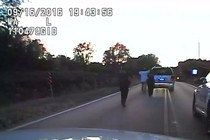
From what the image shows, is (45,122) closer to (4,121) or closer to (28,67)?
(4,121)

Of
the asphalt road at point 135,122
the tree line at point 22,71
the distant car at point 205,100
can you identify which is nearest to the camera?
the distant car at point 205,100

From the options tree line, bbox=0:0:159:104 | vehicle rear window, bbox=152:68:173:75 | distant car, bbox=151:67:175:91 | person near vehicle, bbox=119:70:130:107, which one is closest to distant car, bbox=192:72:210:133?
person near vehicle, bbox=119:70:130:107

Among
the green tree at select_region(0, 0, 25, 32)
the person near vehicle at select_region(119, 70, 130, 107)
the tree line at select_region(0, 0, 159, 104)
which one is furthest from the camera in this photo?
the green tree at select_region(0, 0, 25, 32)

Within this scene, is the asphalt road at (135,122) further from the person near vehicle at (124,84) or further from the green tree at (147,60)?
the green tree at (147,60)

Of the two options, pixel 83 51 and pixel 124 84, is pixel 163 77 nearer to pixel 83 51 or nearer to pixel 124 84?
pixel 124 84

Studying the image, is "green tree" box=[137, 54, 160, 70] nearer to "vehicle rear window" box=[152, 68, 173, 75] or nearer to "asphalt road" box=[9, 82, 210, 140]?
"vehicle rear window" box=[152, 68, 173, 75]

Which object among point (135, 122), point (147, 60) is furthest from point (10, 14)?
point (147, 60)

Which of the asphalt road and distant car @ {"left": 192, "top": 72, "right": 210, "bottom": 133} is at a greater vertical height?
Result: distant car @ {"left": 192, "top": 72, "right": 210, "bottom": 133}

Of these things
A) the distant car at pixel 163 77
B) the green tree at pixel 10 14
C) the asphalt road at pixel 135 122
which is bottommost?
the asphalt road at pixel 135 122

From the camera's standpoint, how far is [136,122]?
47.4 feet

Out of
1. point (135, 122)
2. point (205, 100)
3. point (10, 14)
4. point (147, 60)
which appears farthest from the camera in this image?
point (147, 60)

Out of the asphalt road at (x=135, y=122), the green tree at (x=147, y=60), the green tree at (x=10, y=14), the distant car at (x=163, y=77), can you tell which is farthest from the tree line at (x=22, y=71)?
the green tree at (x=147, y=60)

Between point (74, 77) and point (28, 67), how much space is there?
6589mm

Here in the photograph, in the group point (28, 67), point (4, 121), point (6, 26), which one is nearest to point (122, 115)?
point (4, 121)
